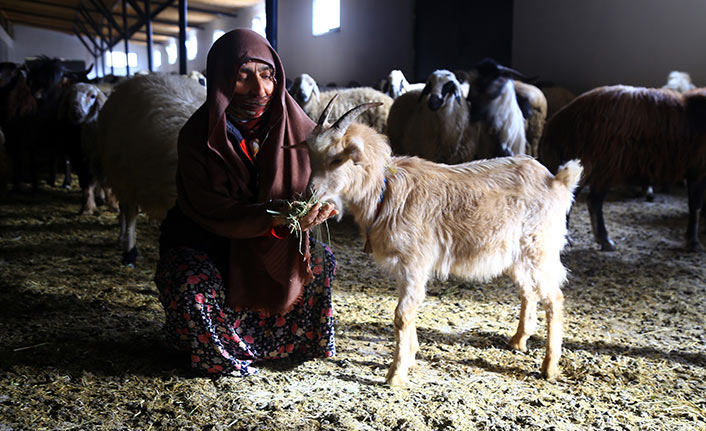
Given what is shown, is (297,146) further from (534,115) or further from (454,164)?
(534,115)

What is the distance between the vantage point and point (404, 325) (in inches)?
101

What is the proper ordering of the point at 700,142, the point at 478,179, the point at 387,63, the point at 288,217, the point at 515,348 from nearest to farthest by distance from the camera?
1. the point at 288,217
2. the point at 478,179
3. the point at 515,348
4. the point at 700,142
5. the point at 387,63

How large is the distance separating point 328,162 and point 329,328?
0.98 m

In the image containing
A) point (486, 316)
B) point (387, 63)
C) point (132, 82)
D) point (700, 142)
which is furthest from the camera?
point (387, 63)

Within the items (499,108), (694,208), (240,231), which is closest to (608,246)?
(694,208)

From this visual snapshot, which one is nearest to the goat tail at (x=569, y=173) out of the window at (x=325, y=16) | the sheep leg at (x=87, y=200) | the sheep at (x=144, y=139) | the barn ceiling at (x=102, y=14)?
the sheep at (x=144, y=139)

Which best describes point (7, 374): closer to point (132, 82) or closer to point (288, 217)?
point (288, 217)

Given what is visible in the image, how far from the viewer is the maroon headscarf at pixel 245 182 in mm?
2523

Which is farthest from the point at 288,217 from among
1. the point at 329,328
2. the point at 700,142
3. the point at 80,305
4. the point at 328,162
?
the point at 700,142

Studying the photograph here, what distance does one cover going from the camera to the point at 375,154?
8.34ft

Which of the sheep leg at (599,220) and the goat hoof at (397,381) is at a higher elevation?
the sheep leg at (599,220)

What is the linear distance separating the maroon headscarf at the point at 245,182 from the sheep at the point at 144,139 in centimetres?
124

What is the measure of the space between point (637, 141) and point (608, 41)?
5138 mm

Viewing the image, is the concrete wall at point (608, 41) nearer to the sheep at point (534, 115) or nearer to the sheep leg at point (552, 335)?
the sheep at point (534, 115)
